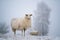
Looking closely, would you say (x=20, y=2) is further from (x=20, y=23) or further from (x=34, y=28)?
(x=34, y=28)

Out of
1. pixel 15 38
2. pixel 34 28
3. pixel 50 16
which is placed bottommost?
pixel 15 38

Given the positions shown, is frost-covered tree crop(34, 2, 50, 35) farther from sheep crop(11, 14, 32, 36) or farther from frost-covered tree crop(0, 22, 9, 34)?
frost-covered tree crop(0, 22, 9, 34)

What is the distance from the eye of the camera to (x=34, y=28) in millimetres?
2146

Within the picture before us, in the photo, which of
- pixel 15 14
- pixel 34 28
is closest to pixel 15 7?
pixel 15 14

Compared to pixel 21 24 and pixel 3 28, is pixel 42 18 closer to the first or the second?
pixel 21 24

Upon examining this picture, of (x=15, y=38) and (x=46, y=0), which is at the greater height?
(x=46, y=0)

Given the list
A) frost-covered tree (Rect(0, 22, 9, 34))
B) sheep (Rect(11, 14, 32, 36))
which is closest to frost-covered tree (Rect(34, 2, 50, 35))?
sheep (Rect(11, 14, 32, 36))

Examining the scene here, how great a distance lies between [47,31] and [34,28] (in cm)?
22

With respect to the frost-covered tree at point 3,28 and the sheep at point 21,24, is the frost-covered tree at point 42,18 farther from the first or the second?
the frost-covered tree at point 3,28

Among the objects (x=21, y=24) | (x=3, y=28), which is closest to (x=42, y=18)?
(x=21, y=24)

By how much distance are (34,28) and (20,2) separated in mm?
502

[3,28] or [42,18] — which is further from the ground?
[42,18]

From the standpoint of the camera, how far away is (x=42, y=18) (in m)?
2.16

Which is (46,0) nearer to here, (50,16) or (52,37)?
(50,16)
